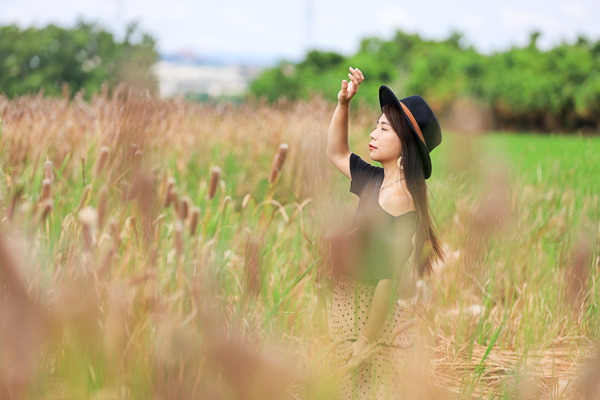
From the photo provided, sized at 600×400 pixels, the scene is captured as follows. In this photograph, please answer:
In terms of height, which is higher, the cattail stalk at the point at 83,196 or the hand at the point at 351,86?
the hand at the point at 351,86

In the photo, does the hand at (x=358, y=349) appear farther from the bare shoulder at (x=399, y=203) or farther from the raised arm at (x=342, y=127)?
the raised arm at (x=342, y=127)

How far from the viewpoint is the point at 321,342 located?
1570 mm

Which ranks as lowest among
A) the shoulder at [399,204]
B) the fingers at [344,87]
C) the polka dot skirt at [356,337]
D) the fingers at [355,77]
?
the polka dot skirt at [356,337]

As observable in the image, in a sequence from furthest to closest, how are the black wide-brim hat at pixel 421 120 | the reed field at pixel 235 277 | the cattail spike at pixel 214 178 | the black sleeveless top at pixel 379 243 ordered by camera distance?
1. the black wide-brim hat at pixel 421 120
2. the black sleeveless top at pixel 379 243
3. the cattail spike at pixel 214 178
4. the reed field at pixel 235 277

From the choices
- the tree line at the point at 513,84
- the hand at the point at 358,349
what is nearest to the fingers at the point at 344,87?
the hand at the point at 358,349

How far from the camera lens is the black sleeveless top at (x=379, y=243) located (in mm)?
1411

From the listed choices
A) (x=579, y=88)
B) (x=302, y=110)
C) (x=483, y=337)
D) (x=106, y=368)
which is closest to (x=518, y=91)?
(x=579, y=88)

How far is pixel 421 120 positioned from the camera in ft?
5.08

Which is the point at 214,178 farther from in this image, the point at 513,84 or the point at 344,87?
the point at 513,84

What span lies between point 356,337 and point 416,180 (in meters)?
0.51

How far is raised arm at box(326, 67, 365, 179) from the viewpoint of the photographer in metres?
1.59

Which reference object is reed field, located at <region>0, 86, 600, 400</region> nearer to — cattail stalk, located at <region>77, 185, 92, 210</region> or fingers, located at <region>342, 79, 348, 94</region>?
cattail stalk, located at <region>77, 185, 92, 210</region>

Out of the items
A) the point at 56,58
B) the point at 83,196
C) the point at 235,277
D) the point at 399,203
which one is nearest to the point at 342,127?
the point at 399,203

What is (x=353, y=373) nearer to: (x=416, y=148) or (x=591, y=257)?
(x=416, y=148)
